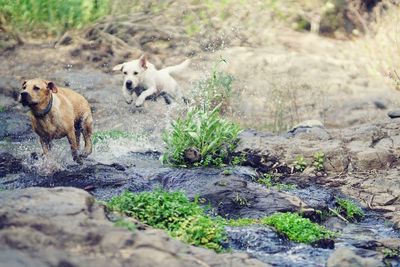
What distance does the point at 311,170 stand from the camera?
837 cm

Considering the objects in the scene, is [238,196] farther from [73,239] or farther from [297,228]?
[73,239]

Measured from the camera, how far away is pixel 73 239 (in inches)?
149

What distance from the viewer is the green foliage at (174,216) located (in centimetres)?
503

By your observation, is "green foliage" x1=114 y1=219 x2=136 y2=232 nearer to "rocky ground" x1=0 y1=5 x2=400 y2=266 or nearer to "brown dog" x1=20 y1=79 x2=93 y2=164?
"rocky ground" x1=0 y1=5 x2=400 y2=266

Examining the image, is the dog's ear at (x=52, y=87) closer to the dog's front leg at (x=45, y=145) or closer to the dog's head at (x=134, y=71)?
the dog's front leg at (x=45, y=145)

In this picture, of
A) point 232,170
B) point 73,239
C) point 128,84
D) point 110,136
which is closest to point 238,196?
point 232,170

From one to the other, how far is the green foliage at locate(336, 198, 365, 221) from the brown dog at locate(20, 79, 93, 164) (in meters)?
3.57

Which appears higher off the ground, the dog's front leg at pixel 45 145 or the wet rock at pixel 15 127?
the dog's front leg at pixel 45 145

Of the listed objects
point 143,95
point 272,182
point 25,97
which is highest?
point 25,97

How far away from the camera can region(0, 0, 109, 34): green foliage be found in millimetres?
14383

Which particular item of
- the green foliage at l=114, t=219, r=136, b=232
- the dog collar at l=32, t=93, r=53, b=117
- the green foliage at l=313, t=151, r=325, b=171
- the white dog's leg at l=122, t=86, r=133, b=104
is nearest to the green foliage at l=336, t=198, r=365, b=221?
the green foliage at l=313, t=151, r=325, b=171

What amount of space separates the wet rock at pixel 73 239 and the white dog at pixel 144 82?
6.18 meters

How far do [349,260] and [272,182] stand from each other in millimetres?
3556

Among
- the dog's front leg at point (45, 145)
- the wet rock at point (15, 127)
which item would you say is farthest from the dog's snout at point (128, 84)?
the dog's front leg at point (45, 145)
